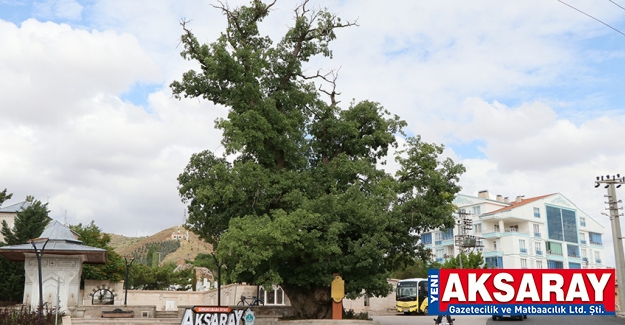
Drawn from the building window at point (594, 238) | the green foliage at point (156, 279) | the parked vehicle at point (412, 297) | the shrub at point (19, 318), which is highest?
the building window at point (594, 238)

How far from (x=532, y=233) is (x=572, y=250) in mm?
8268

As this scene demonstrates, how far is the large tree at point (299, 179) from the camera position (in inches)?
1042

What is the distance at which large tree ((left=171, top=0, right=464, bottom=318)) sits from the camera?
26.5m

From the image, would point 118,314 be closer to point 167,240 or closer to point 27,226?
point 27,226

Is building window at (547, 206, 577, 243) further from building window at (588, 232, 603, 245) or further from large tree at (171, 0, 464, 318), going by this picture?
large tree at (171, 0, 464, 318)

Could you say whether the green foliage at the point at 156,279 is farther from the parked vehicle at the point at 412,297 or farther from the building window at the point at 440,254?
the building window at the point at 440,254

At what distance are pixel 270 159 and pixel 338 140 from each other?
4.55 m

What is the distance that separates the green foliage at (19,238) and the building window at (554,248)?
58906 mm

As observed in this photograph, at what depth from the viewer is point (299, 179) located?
2897 cm

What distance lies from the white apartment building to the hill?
150 ft

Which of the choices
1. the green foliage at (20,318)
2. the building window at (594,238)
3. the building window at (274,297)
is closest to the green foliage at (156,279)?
the building window at (274,297)

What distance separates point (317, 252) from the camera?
87.1ft

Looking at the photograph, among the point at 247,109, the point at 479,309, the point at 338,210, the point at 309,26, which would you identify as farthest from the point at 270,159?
the point at 479,309

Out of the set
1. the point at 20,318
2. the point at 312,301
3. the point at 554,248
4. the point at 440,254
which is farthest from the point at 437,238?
the point at 20,318
